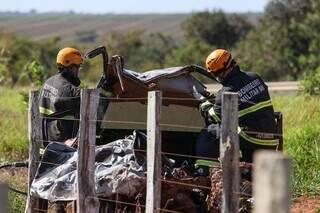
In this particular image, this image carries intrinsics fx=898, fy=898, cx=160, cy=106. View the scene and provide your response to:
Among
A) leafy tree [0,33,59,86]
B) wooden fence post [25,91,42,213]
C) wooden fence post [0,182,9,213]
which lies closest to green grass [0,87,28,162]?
wooden fence post [25,91,42,213]

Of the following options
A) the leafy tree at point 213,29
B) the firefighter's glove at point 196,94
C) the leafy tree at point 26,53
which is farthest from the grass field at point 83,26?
the firefighter's glove at point 196,94

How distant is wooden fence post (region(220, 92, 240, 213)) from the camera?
6.38 m

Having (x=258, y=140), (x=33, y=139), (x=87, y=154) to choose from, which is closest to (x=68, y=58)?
(x=33, y=139)

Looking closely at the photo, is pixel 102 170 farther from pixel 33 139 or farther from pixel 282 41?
pixel 282 41

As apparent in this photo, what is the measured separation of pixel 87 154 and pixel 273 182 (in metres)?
4.18

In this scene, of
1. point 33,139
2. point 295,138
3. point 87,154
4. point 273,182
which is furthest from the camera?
point 295,138

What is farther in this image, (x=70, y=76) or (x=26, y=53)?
(x=26, y=53)

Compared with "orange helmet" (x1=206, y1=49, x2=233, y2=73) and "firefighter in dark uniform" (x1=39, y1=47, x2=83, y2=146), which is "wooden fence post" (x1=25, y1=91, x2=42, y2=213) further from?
"orange helmet" (x1=206, y1=49, x2=233, y2=73)

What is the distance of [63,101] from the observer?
9430 millimetres

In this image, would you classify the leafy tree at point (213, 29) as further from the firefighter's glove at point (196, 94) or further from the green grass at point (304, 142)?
the firefighter's glove at point (196, 94)

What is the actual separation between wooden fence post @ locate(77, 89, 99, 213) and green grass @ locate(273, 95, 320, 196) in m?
2.86

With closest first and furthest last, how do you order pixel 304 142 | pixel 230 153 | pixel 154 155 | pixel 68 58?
pixel 230 153, pixel 154 155, pixel 68 58, pixel 304 142

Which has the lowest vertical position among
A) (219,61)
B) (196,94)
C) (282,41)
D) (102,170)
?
(282,41)

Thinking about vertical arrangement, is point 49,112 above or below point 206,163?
above
